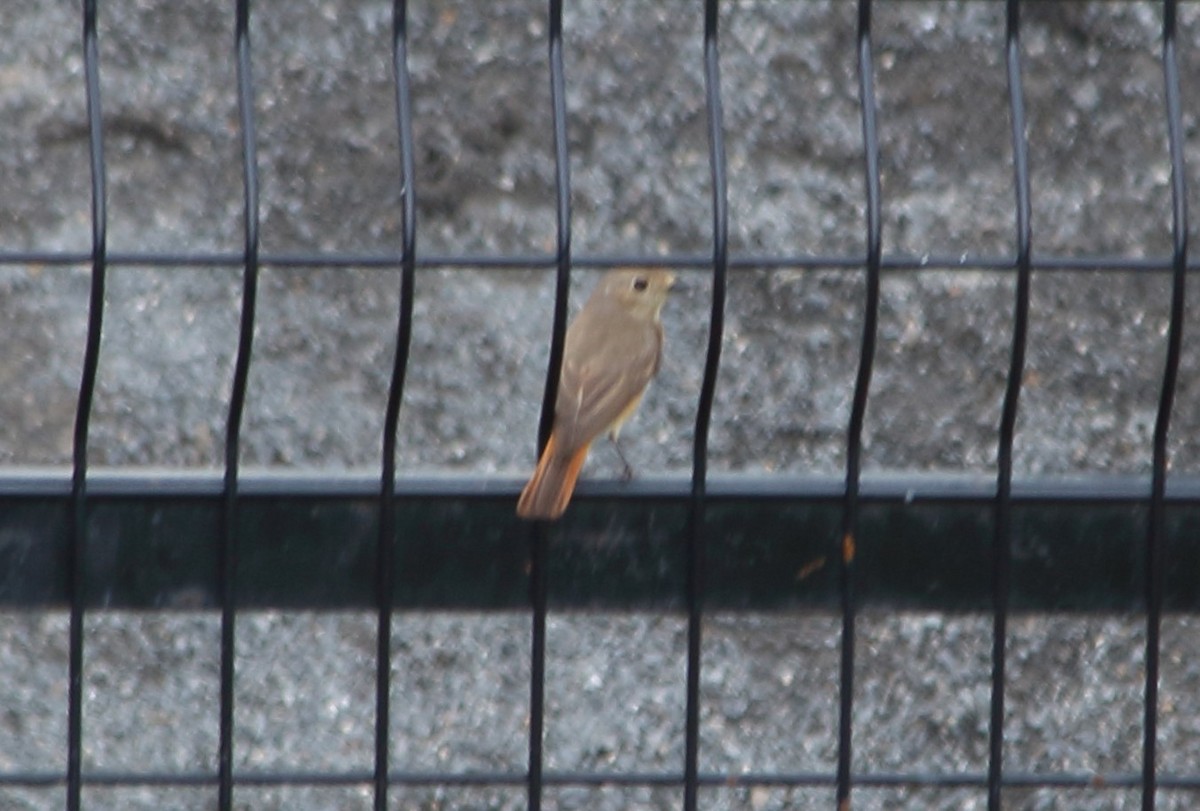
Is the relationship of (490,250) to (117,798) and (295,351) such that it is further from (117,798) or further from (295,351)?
(117,798)

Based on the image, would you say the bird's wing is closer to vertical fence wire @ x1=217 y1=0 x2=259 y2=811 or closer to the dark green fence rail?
the dark green fence rail

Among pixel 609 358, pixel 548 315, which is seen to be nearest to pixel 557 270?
pixel 609 358

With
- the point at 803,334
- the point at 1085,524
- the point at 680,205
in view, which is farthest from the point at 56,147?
the point at 1085,524

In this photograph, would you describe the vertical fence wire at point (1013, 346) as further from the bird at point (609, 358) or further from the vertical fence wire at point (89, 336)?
the vertical fence wire at point (89, 336)

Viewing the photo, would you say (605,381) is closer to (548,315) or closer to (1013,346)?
(548,315)

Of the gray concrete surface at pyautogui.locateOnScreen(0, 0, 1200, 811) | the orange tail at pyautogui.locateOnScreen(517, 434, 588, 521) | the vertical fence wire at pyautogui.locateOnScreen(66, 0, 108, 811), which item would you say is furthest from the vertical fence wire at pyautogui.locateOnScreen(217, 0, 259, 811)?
the gray concrete surface at pyautogui.locateOnScreen(0, 0, 1200, 811)

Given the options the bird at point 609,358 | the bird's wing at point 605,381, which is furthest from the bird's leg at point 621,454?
the bird's wing at point 605,381
